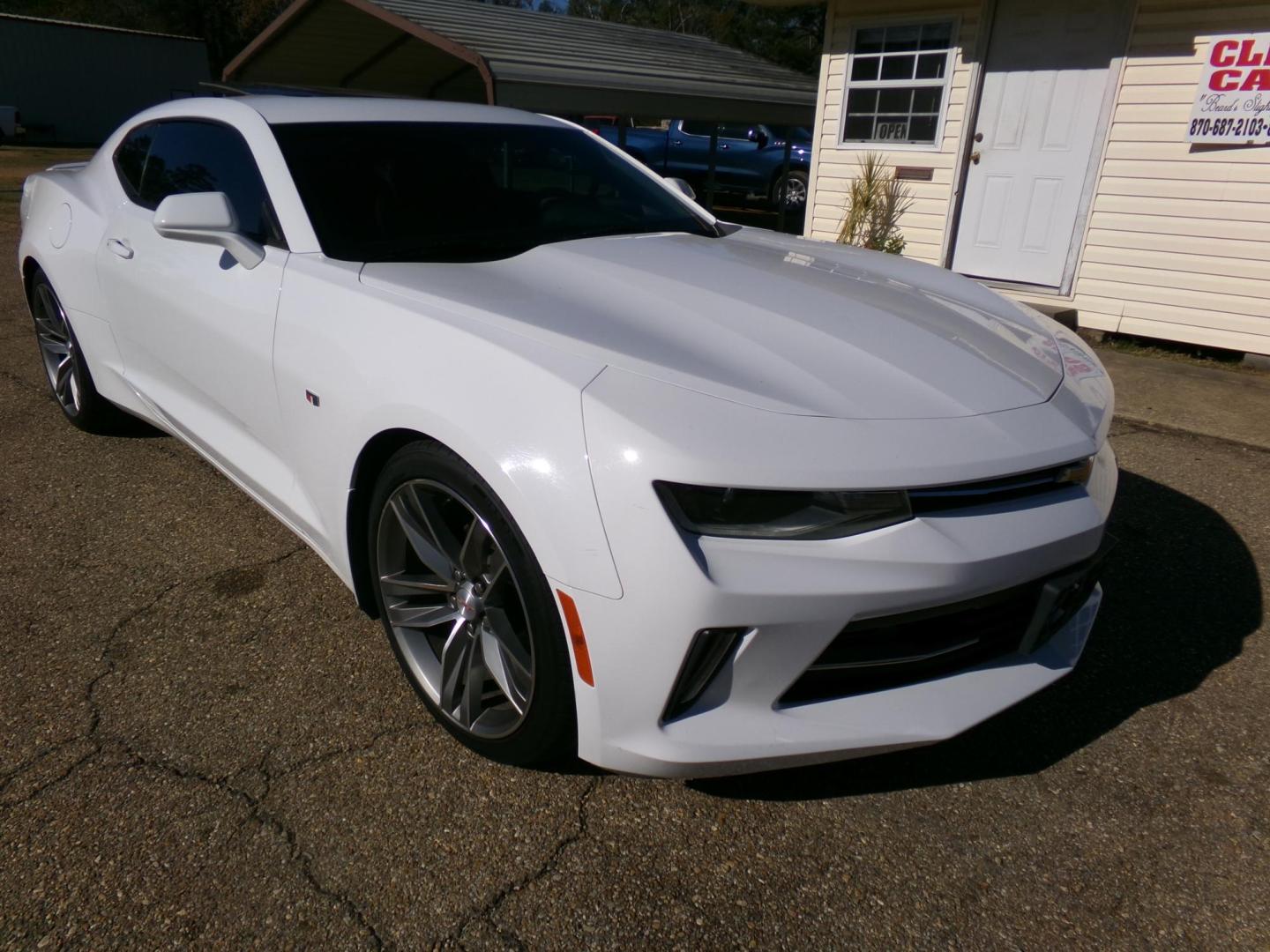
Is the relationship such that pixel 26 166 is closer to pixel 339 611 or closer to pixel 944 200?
pixel 944 200

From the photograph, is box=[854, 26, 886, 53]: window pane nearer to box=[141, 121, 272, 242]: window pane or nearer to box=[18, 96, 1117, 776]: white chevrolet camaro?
box=[18, 96, 1117, 776]: white chevrolet camaro

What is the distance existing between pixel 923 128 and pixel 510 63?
4.14m

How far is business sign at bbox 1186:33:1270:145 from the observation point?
20.5ft

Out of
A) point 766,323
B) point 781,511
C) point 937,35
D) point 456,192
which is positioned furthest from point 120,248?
point 937,35

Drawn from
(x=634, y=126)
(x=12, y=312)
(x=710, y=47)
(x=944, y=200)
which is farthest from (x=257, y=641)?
(x=634, y=126)

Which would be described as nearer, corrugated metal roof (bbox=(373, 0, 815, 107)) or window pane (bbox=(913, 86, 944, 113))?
window pane (bbox=(913, 86, 944, 113))

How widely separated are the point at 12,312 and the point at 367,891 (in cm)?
679

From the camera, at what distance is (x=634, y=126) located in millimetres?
18422

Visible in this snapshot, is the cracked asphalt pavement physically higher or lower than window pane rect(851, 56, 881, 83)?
lower

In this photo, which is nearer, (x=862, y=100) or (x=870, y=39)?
(x=870, y=39)

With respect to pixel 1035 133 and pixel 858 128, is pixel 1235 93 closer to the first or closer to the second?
pixel 1035 133

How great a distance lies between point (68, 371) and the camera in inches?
164

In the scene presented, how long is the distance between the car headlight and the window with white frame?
7422 millimetres

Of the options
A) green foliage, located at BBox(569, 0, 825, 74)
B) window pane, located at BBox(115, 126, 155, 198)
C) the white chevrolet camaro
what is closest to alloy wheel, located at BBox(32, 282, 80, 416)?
window pane, located at BBox(115, 126, 155, 198)
